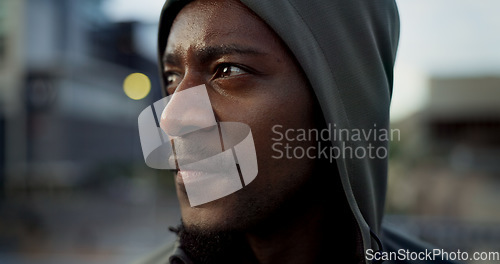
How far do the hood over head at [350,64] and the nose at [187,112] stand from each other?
0.36m

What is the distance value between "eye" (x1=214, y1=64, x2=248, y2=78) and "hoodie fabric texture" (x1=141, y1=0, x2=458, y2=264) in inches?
7.6

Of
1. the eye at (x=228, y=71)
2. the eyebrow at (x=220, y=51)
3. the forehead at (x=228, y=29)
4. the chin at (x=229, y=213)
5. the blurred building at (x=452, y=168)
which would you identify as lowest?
the blurred building at (x=452, y=168)

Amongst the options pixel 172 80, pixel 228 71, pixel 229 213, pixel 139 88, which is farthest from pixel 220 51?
pixel 139 88

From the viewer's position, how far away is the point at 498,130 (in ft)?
75.2

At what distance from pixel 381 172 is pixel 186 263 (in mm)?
895

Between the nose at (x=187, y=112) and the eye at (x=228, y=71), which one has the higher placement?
the eye at (x=228, y=71)

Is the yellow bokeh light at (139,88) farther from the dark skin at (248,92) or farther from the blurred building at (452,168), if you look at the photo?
the blurred building at (452,168)

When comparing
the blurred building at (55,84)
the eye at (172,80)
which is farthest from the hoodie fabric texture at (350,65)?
the blurred building at (55,84)

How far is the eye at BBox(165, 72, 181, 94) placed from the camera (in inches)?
66.1

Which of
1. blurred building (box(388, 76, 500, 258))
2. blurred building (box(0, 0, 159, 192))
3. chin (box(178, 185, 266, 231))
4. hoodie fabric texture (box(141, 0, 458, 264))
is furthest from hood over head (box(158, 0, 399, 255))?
blurred building (box(0, 0, 159, 192))

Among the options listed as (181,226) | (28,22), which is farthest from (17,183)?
(181,226)

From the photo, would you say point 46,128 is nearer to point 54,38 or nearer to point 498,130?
point 54,38

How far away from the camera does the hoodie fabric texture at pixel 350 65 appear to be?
145cm

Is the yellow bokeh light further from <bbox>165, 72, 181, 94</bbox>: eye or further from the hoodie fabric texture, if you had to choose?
the hoodie fabric texture
